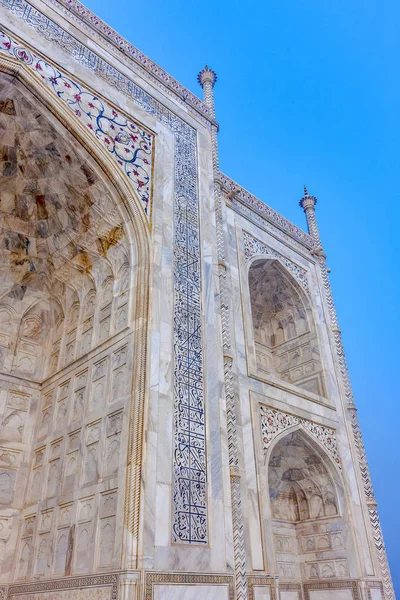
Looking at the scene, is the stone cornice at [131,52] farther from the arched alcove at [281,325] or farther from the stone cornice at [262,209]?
the arched alcove at [281,325]

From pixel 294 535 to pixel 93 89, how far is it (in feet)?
22.0

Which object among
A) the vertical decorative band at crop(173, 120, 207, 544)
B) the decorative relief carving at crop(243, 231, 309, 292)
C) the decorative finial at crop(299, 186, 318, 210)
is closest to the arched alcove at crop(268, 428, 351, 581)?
the vertical decorative band at crop(173, 120, 207, 544)

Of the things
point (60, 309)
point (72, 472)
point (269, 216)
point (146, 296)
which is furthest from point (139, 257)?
point (269, 216)

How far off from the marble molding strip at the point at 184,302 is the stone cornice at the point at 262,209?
3.68ft

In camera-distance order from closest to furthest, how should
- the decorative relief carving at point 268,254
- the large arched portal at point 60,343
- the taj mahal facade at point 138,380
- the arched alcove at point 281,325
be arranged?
the taj mahal facade at point 138,380 → the large arched portal at point 60,343 → the decorative relief carving at point 268,254 → the arched alcove at point 281,325

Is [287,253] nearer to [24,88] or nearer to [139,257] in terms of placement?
[139,257]

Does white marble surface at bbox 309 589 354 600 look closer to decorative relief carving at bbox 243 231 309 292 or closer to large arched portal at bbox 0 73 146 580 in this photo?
large arched portal at bbox 0 73 146 580

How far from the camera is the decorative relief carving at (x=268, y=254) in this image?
7876mm

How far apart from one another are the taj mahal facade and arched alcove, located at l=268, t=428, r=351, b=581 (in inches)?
1.0

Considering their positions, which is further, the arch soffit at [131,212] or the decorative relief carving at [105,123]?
the decorative relief carving at [105,123]

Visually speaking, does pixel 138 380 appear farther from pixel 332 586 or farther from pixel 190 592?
pixel 332 586

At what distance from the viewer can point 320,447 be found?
6879 millimetres

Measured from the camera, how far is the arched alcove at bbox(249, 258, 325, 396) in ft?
27.2

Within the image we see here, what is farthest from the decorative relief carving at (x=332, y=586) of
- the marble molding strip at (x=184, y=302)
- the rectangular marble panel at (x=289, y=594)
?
the marble molding strip at (x=184, y=302)
